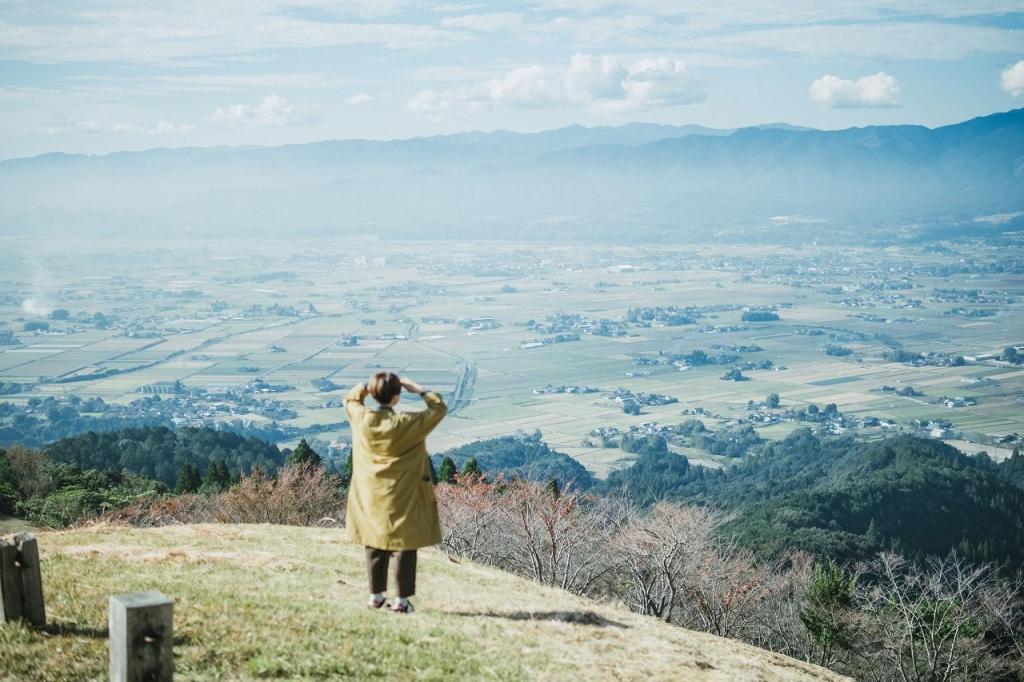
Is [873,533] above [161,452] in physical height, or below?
below

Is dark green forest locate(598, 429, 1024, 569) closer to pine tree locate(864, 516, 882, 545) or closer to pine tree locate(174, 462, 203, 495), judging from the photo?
pine tree locate(864, 516, 882, 545)

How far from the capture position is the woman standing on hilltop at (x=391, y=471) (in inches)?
244

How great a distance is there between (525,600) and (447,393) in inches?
3611

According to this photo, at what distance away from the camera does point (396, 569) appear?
6859 mm

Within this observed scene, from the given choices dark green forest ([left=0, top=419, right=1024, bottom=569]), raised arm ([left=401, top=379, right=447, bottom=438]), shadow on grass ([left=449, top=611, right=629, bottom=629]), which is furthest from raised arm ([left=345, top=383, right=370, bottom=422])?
dark green forest ([left=0, top=419, right=1024, bottom=569])

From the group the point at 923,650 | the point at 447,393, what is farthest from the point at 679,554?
the point at 447,393

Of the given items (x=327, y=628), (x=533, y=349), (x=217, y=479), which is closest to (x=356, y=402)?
(x=327, y=628)

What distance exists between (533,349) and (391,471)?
12661 cm

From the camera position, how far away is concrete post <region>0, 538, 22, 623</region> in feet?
17.8

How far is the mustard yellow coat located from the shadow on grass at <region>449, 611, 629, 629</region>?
144cm

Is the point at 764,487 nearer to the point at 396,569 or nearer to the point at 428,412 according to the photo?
the point at 396,569

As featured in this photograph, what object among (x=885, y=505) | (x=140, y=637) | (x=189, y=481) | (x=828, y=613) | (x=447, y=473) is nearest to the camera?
(x=140, y=637)

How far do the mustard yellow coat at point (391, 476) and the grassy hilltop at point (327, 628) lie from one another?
0.73 m

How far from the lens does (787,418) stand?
91500 millimetres
